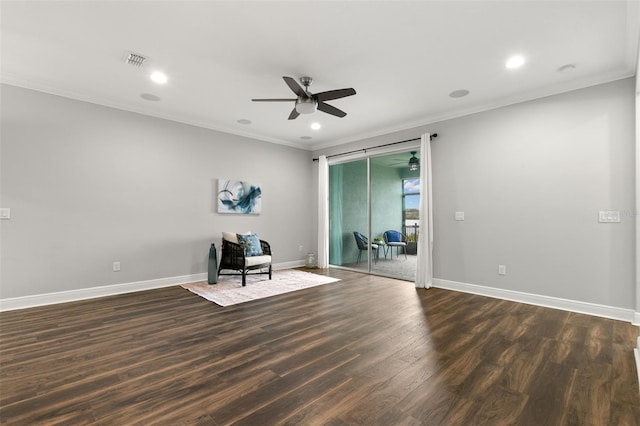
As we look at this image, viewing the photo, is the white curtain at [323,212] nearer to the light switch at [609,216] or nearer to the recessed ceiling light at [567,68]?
the recessed ceiling light at [567,68]

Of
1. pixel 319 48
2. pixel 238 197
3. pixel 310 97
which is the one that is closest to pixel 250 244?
pixel 238 197

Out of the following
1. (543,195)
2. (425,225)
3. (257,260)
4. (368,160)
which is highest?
(368,160)

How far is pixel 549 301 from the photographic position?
383cm

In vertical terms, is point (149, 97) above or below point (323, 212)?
above

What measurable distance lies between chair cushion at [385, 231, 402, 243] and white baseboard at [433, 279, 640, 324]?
2.25 meters

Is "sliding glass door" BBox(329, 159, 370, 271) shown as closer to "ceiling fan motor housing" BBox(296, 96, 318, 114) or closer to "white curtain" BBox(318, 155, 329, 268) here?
"white curtain" BBox(318, 155, 329, 268)

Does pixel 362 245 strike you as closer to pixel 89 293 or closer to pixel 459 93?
pixel 459 93

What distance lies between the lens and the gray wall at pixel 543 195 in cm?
343

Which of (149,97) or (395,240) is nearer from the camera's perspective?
(149,97)

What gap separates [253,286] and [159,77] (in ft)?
10.8

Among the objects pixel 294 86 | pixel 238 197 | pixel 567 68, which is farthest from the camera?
pixel 238 197

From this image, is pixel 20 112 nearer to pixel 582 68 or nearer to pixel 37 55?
pixel 37 55

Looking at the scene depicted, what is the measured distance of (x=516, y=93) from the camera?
158 inches

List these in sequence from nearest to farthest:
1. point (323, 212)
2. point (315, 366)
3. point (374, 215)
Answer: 1. point (315, 366)
2. point (374, 215)
3. point (323, 212)
